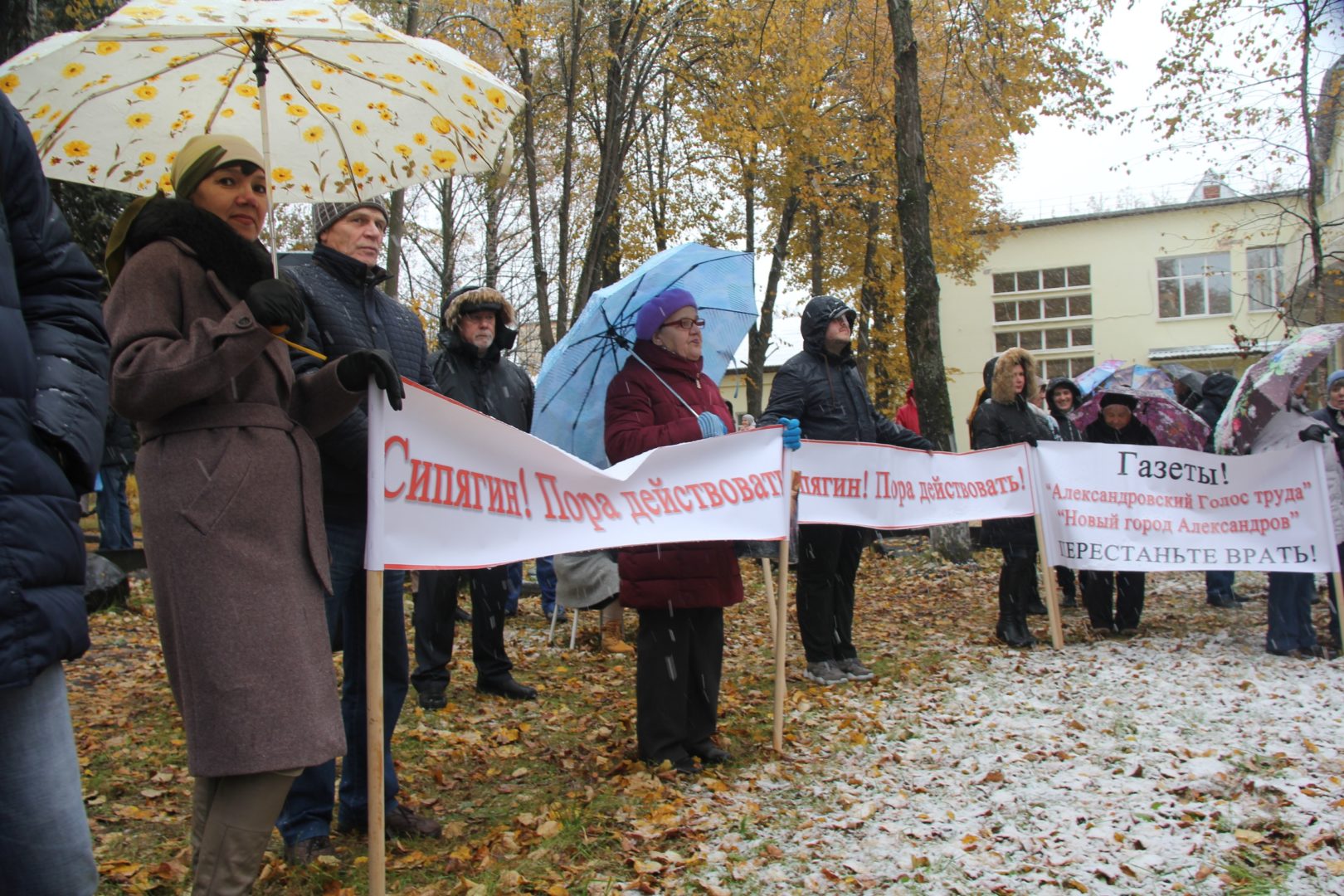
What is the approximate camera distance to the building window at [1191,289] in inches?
1727

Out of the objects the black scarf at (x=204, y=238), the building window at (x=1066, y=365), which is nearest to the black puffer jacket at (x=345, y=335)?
the black scarf at (x=204, y=238)

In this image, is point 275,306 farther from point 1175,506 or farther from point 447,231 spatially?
point 447,231

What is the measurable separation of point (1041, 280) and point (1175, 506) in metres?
41.6

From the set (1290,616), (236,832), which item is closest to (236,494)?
(236,832)

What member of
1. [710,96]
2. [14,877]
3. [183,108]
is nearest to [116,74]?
[183,108]

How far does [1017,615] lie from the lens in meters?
7.99

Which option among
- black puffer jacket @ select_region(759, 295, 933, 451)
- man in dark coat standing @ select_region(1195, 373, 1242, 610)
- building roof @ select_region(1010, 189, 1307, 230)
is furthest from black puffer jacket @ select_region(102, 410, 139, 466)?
building roof @ select_region(1010, 189, 1307, 230)

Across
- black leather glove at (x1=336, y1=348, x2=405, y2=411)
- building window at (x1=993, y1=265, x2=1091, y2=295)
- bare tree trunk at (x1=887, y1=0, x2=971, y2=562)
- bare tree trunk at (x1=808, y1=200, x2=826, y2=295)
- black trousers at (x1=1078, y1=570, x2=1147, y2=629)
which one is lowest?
black trousers at (x1=1078, y1=570, x2=1147, y2=629)

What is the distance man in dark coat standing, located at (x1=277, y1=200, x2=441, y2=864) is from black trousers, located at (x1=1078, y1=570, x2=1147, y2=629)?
627 cm

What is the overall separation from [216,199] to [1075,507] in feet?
21.9

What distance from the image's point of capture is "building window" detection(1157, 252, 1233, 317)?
43.9 m

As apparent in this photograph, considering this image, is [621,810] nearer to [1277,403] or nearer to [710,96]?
[1277,403]

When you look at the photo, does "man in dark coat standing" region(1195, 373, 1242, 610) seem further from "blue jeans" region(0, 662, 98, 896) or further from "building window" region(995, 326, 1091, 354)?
"building window" region(995, 326, 1091, 354)

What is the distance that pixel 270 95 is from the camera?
3.93 m
